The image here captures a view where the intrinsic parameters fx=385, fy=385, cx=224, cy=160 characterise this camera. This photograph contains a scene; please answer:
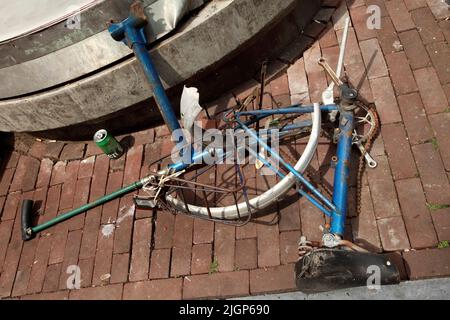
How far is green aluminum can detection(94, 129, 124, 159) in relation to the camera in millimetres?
4020

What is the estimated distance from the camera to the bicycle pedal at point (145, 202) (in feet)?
11.7

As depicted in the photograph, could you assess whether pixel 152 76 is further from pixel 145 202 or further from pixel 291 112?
pixel 291 112

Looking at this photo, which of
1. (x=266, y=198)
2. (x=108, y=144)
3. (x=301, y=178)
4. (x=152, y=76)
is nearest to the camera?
(x=301, y=178)

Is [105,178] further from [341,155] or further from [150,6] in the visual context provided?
[341,155]

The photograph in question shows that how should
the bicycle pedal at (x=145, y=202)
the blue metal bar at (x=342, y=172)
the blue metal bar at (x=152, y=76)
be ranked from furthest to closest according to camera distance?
1. the bicycle pedal at (x=145, y=202)
2. the blue metal bar at (x=152, y=76)
3. the blue metal bar at (x=342, y=172)

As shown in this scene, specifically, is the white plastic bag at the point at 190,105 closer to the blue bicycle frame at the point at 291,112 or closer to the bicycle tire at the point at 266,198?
the blue bicycle frame at the point at 291,112

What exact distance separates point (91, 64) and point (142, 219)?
1604 millimetres

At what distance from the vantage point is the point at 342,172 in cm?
311

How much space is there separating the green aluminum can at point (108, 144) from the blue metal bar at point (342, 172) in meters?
2.33

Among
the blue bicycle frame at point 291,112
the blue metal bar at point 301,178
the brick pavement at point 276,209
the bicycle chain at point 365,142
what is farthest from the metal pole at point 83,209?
the bicycle chain at point 365,142

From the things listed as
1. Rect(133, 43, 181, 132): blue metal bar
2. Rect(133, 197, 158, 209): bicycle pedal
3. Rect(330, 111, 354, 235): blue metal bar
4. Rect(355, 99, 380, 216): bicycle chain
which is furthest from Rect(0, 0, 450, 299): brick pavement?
Rect(133, 43, 181, 132): blue metal bar

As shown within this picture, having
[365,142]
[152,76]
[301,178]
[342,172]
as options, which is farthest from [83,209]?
[365,142]

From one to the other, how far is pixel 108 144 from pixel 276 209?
1900mm

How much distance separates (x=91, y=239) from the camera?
3.84 metres
